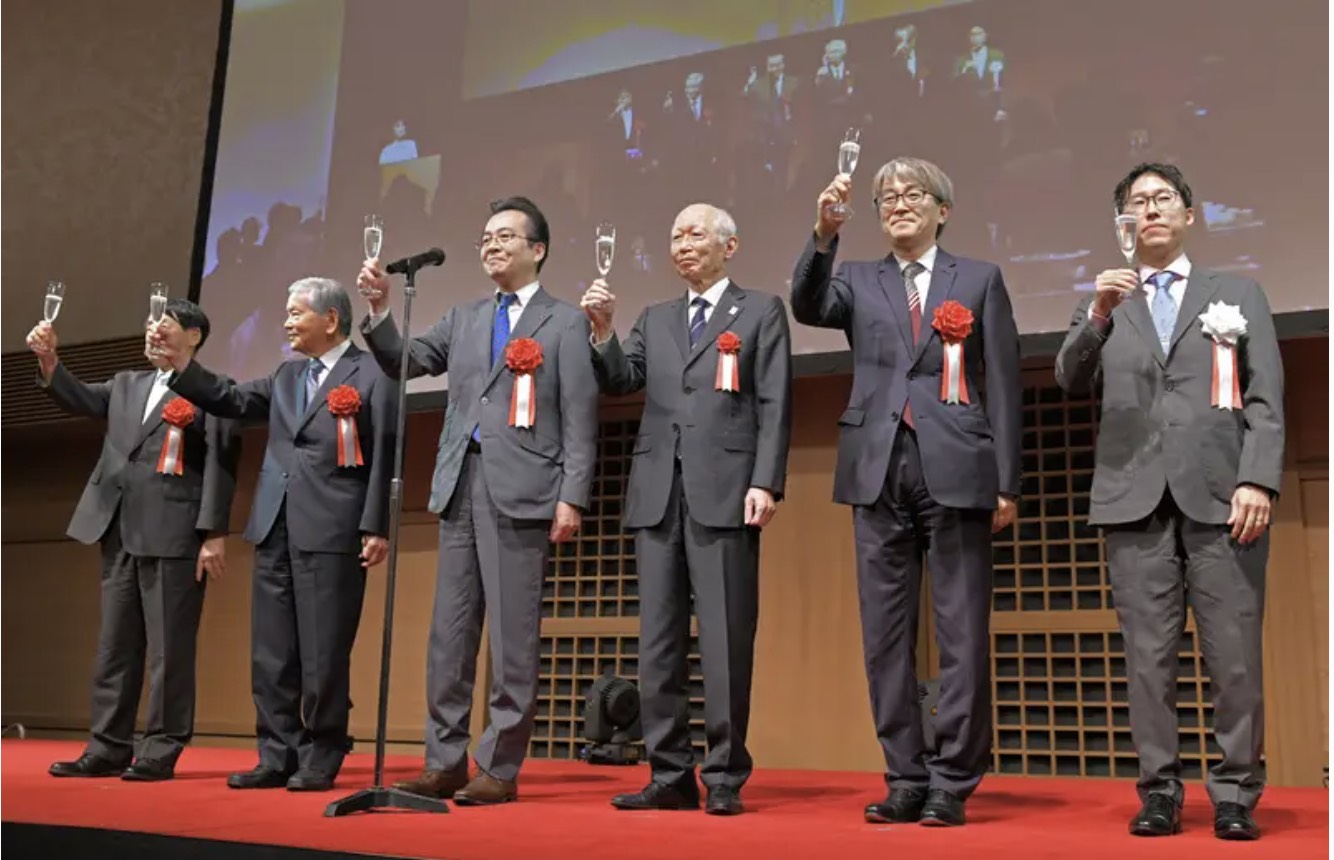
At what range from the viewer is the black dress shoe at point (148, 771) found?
3674mm

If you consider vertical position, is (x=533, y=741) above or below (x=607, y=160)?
below

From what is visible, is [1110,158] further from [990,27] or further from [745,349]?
[745,349]

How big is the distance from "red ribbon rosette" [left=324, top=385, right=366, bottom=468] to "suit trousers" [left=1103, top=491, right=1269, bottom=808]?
2155mm

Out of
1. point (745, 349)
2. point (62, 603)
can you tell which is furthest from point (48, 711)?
point (745, 349)

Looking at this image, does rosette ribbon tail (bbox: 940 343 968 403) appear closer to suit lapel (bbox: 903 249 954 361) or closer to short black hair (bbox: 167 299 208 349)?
suit lapel (bbox: 903 249 954 361)

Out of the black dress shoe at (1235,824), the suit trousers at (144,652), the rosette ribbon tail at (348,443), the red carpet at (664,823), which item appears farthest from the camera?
the suit trousers at (144,652)

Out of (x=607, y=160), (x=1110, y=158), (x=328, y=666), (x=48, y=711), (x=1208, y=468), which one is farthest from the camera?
(x=48, y=711)

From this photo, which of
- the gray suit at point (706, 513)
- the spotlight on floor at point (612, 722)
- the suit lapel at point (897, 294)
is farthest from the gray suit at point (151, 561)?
the suit lapel at point (897, 294)

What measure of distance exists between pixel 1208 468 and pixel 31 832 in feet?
8.71

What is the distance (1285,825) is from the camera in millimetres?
2676

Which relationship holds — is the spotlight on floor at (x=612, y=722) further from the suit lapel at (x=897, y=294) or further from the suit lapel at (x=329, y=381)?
the suit lapel at (x=897, y=294)

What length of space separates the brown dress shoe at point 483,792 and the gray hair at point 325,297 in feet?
5.05

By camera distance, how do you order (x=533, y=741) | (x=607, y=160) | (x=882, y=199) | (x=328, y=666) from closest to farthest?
(x=882, y=199) → (x=328, y=666) → (x=607, y=160) → (x=533, y=741)

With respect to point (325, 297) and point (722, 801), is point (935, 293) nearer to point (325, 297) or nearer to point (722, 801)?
point (722, 801)
